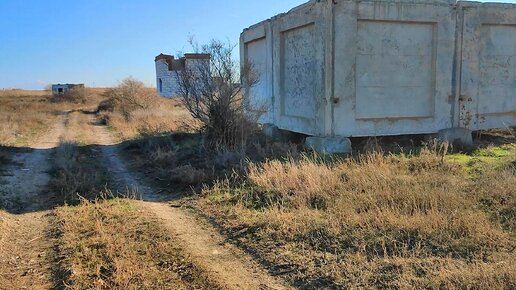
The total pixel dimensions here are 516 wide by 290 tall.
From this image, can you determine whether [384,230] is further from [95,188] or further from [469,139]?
[469,139]

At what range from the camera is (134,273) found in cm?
437

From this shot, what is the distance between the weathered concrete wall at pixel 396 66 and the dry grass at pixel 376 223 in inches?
118

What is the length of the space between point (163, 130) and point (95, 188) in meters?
9.43

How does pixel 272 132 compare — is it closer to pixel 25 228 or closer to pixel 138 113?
pixel 25 228

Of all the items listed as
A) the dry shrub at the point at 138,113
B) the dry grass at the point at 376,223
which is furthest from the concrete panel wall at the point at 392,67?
the dry shrub at the point at 138,113

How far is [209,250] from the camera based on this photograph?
205 inches

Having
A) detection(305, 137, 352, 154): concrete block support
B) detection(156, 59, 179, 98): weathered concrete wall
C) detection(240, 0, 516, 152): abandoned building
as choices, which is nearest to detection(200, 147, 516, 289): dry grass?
detection(305, 137, 352, 154): concrete block support

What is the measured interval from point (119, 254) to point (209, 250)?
98 centimetres

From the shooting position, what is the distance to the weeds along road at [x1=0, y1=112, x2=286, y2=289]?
14.5 feet

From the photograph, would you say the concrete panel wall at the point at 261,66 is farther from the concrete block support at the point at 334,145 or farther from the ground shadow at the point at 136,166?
the concrete block support at the point at 334,145

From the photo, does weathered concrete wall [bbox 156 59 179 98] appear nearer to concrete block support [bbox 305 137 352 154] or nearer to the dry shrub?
the dry shrub

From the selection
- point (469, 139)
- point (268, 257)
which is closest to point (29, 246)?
point (268, 257)

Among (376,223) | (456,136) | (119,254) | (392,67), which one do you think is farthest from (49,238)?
(456,136)

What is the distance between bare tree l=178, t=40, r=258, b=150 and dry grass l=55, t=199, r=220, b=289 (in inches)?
206
